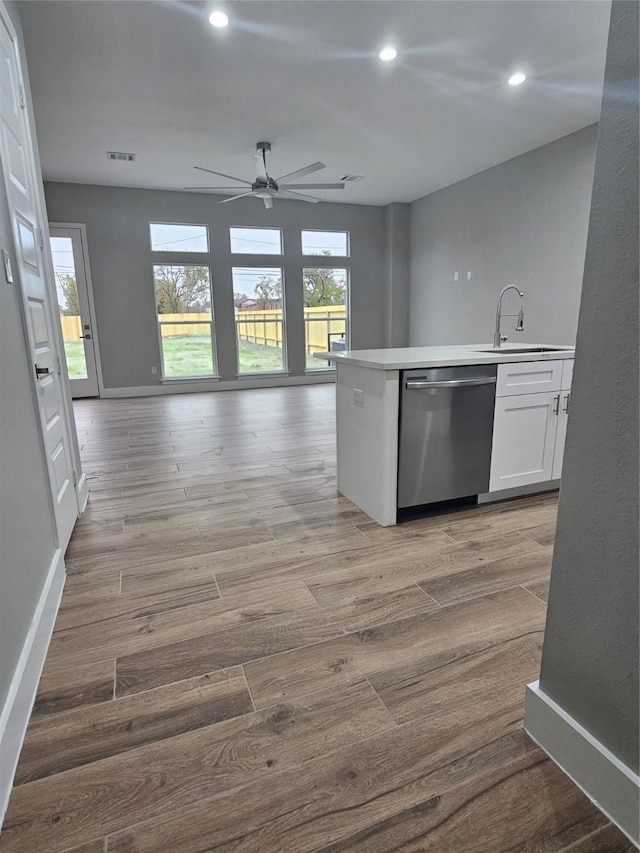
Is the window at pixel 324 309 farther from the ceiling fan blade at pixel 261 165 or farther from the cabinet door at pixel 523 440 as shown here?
the cabinet door at pixel 523 440

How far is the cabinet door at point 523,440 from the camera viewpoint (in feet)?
8.67

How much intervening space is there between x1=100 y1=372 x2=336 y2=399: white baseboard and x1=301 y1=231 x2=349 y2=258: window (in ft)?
6.82

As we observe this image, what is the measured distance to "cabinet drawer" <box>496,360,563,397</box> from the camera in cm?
257

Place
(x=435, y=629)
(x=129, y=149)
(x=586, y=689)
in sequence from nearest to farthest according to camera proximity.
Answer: (x=586, y=689) → (x=435, y=629) → (x=129, y=149)

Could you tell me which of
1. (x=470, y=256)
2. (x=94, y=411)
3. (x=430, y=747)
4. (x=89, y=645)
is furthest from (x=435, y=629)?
(x=470, y=256)

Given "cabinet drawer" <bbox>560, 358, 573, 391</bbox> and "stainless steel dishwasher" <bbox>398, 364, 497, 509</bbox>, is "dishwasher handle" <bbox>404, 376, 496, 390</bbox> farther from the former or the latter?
"cabinet drawer" <bbox>560, 358, 573, 391</bbox>

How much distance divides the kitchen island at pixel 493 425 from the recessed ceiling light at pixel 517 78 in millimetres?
2552

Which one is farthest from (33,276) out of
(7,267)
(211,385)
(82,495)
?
(211,385)

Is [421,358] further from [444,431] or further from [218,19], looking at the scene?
[218,19]

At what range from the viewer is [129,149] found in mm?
5000

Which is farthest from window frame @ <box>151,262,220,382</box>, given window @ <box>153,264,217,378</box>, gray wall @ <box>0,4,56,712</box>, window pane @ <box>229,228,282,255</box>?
gray wall @ <box>0,4,56,712</box>

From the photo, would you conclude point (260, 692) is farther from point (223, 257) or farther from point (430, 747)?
point (223, 257)

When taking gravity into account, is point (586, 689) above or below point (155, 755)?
above

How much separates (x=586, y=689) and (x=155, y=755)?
43.5 inches
